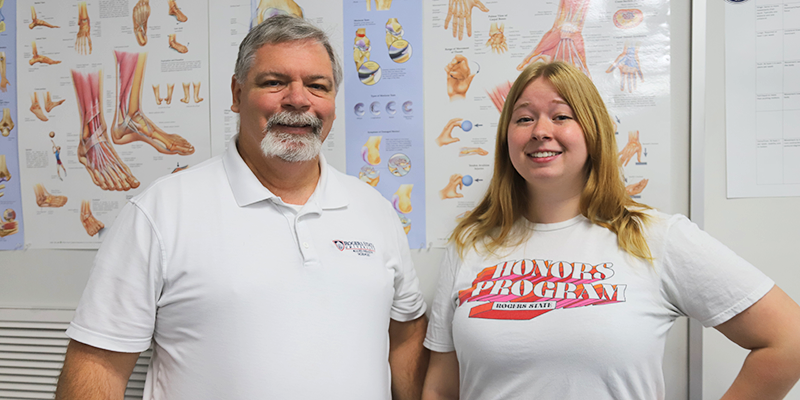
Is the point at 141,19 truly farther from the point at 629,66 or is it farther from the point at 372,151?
the point at 629,66

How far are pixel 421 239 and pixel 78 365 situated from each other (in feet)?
3.18

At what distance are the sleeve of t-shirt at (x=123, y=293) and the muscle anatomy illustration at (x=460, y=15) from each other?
3.48 ft

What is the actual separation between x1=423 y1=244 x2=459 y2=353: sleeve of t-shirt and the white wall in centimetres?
82

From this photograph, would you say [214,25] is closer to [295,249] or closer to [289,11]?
[289,11]

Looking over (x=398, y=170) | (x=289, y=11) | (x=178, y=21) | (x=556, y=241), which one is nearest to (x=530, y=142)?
(x=556, y=241)

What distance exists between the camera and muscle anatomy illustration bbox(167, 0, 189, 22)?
158 centimetres

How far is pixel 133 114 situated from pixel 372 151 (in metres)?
0.85

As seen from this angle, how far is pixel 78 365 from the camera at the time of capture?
1047 millimetres

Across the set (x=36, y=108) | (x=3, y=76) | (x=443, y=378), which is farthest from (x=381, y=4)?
(x=3, y=76)

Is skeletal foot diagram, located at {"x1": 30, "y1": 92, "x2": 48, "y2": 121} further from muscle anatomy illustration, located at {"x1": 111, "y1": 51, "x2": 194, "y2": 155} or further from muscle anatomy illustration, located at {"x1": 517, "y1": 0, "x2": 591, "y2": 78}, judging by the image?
muscle anatomy illustration, located at {"x1": 517, "y1": 0, "x2": 591, "y2": 78}

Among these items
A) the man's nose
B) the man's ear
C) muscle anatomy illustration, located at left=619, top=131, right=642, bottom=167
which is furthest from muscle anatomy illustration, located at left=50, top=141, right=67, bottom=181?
muscle anatomy illustration, located at left=619, top=131, right=642, bottom=167

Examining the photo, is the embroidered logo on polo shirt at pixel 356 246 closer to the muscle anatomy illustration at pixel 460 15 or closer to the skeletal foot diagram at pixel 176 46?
the muscle anatomy illustration at pixel 460 15

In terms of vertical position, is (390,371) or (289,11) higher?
(289,11)

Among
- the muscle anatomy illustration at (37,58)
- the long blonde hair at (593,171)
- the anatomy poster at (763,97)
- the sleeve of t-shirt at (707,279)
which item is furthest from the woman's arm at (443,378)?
the muscle anatomy illustration at (37,58)
